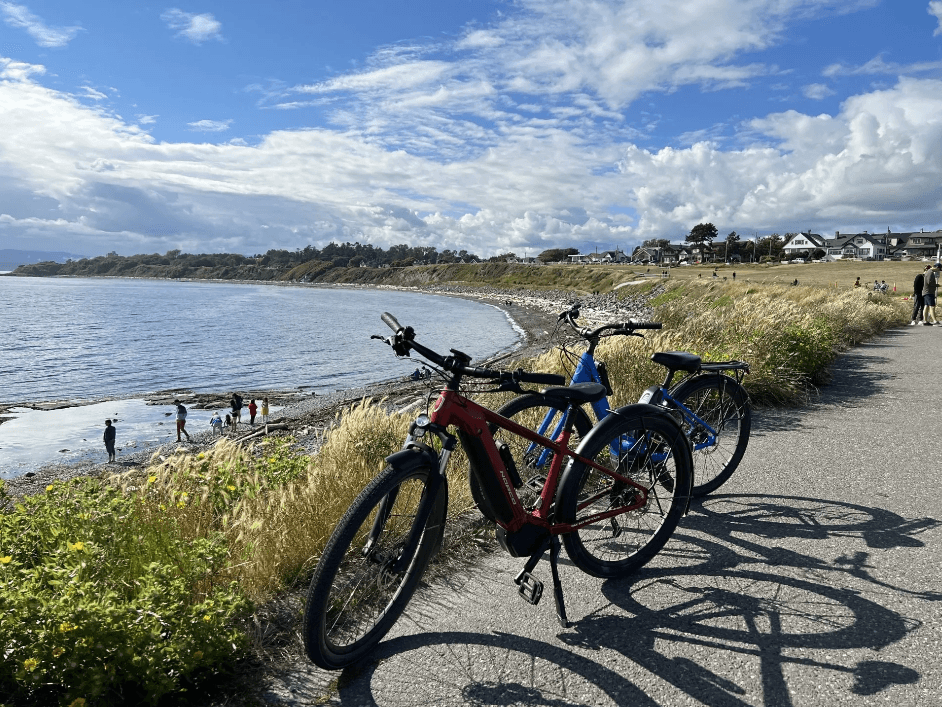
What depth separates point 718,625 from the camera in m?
3.33

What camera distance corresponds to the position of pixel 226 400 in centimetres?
2791

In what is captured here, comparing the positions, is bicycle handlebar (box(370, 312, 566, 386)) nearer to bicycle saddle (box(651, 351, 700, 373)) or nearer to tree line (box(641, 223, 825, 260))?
bicycle saddle (box(651, 351, 700, 373))

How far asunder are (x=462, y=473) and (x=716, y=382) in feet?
7.55

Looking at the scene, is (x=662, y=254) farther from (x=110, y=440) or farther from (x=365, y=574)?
(x=365, y=574)

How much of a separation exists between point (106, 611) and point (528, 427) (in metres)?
2.69

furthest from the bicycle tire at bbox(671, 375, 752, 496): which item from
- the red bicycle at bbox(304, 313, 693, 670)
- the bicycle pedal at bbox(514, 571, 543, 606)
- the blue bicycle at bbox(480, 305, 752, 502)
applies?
the bicycle pedal at bbox(514, 571, 543, 606)

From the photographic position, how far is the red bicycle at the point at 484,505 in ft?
9.41

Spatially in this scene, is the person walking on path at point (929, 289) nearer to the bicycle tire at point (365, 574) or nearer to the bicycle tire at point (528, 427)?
the bicycle tire at point (528, 427)

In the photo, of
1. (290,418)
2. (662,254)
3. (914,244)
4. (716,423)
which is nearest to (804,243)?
(914,244)

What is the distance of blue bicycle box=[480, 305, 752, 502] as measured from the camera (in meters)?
4.37

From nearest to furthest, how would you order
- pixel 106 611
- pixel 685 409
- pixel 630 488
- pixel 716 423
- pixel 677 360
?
pixel 106 611, pixel 630 488, pixel 677 360, pixel 685 409, pixel 716 423

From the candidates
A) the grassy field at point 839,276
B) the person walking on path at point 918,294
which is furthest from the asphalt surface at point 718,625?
the grassy field at point 839,276

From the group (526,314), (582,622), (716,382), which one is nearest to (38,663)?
(582,622)

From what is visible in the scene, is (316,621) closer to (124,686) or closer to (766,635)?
(124,686)
